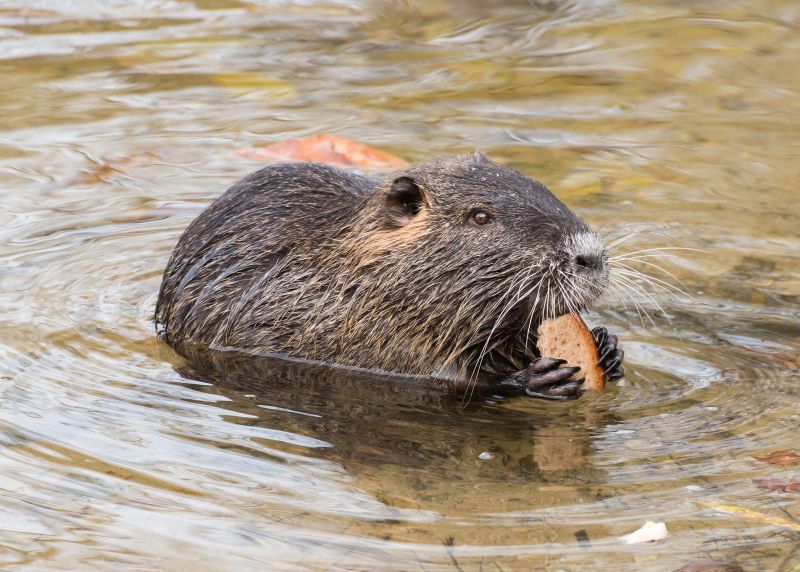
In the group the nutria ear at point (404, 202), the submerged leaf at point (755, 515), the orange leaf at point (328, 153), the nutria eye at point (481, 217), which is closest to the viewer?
the submerged leaf at point (755, 515)

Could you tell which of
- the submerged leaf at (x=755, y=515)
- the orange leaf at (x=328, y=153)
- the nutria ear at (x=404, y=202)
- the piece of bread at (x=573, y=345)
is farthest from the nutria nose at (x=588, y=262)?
the orange leaf at (x=328, y=153)

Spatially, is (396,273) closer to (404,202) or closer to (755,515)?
(404,202)

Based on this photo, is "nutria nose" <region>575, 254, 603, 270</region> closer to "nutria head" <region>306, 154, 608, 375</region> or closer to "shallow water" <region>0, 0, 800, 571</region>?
"nutria head" <region>306, 154, 608, 375</region>

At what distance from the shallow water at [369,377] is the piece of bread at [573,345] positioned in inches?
4.8

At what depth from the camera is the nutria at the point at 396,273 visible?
4891 millimetres

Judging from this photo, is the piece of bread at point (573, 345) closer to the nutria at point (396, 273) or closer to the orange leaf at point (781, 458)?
the nutria at point (396, 273)

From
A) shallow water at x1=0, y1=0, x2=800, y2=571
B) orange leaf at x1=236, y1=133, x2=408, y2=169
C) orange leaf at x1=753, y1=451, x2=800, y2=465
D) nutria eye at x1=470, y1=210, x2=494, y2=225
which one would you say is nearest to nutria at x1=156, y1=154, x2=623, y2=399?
nutria eye at x1=470, y1=210, x2=494, y2=225

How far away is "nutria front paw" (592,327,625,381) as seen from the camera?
4941 mm

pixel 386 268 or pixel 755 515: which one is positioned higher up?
pixel 386 268

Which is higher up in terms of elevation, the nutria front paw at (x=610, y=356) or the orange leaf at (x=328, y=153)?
the orange leaf at (x=328, y=153)

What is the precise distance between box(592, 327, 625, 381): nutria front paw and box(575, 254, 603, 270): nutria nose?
1.04 feet

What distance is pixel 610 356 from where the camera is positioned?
4.95 metres

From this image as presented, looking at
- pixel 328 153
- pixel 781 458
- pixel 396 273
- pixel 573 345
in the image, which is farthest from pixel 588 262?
pixel 328 153

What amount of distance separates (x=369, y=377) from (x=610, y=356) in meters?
0.95
